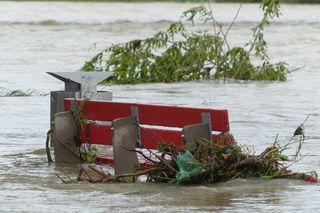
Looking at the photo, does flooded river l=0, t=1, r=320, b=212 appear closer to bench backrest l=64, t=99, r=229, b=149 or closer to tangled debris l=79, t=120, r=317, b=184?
Result: tangled debris l=79, t=120, r=317, b=184

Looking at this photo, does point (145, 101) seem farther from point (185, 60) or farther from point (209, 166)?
point (209, 166)

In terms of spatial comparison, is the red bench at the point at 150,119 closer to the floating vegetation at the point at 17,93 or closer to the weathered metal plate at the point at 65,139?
the weathered metal plate at the point at 65,139

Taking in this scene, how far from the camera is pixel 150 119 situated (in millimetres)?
10727

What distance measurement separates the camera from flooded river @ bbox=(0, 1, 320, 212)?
938 centimetres

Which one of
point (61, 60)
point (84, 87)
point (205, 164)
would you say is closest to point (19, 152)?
point (84, 87)

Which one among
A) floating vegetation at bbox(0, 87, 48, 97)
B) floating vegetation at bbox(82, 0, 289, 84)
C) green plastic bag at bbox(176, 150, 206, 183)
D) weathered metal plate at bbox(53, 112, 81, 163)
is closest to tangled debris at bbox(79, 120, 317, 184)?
green plastic bag at bbox(176, 150, 206, 183)

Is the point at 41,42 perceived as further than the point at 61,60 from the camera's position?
Yes

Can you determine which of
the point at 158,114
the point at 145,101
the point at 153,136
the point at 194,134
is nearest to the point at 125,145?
the point at 153,136

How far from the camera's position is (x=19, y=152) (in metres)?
12.8

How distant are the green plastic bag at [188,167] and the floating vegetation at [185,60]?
11.5 m

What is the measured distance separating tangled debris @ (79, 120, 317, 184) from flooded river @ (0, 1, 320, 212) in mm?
113

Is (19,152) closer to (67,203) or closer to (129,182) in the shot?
(129,182)

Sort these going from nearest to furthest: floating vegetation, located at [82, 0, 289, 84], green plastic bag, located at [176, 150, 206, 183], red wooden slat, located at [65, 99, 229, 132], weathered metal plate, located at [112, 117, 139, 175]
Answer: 1. green plastic bag, located at [176, 150, 206, 183]
2. red wooden slat, located at [65, 99, 229, 132]
3. weathered metal plate, located at [112, 117, 139, 175]
4. floating vegetation, located at [82, 0, 289, 84]

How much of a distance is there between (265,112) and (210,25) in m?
29.9
